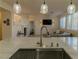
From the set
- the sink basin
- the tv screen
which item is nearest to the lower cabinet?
the sink basin

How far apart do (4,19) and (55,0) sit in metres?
4.03

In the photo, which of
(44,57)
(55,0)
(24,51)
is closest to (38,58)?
(44,57)

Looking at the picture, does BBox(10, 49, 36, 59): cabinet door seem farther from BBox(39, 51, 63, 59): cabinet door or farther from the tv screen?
the tv screen

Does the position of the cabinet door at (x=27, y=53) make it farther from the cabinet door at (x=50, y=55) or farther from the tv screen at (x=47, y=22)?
the tv screen at (x=47, y=22)

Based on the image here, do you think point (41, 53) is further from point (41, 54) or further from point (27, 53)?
point (27, 53)

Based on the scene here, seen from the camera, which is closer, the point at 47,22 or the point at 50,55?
the point at 50,55

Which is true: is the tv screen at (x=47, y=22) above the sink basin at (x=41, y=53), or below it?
above

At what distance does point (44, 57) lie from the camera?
283 centimetres

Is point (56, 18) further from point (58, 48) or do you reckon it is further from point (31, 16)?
point (58, 48)

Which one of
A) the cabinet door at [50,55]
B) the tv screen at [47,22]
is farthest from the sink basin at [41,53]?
the tv screen at [47,22]

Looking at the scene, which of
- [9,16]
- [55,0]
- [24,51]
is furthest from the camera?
[9,16]

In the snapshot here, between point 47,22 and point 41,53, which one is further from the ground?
point 47,22

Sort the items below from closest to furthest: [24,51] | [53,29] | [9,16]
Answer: [24,51] < [9,16] < [53,29]

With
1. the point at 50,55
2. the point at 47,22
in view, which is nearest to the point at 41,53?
the point at 50,55
